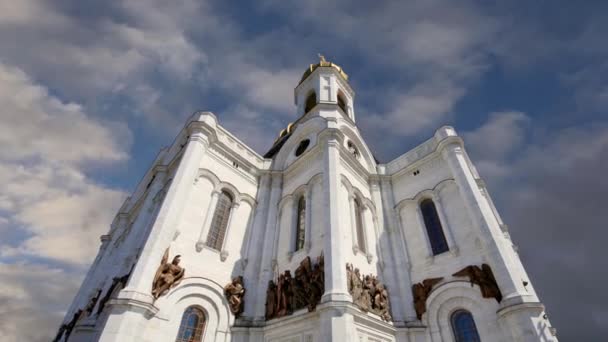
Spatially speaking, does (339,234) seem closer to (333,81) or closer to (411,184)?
(411,184)

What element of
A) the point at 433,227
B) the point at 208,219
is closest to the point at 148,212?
the point at 208,219

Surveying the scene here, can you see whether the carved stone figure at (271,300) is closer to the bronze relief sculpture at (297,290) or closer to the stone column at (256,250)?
the bronze relief sculpture at (297,290)

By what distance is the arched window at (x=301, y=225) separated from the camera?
15977 millimetres

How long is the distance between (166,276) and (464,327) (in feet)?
40.4

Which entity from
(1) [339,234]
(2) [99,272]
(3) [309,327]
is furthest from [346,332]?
(2) [99,272]

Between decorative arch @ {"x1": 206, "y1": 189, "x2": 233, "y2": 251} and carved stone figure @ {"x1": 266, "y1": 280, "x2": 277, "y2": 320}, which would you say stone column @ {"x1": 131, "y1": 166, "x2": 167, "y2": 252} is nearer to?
decorative arch @ {"x1": 206, "y1": 189, "x2": 233, "y2": 251}

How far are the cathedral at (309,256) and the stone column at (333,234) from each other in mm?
62

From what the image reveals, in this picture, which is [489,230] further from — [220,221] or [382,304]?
[220,221]

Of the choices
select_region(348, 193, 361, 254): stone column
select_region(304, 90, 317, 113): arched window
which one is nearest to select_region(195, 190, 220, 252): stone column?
select_region(348, 193, 361, 254): stone column

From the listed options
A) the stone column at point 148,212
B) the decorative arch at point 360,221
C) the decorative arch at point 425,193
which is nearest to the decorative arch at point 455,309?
the decorative arch at point 360,221

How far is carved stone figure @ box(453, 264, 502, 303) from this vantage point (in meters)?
11.9

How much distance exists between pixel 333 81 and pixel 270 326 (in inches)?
901

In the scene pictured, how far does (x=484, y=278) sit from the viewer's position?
12477 millimetres

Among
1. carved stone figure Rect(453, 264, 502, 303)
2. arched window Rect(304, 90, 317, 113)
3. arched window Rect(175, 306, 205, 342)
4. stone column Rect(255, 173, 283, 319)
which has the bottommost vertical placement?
arched window Rect(175, 306, 205, 342)
